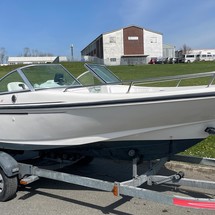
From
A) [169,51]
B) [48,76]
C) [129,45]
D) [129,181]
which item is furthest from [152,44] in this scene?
[129,181]

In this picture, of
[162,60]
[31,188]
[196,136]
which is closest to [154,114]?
[196,136]

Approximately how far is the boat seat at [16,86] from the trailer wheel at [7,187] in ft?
4.14

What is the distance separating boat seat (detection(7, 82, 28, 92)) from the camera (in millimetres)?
5501

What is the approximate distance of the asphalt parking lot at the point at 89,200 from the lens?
15.4 ft

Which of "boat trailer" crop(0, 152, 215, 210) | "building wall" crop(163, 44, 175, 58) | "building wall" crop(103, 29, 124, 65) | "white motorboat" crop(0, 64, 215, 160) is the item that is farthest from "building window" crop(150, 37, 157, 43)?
"boat trailer" crop(0, 152, 215, 210)

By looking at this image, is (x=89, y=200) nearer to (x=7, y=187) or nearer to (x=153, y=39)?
(x=7, y=187)

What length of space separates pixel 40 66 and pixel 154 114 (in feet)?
7.88

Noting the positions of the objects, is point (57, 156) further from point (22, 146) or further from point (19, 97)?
point (19, 97)

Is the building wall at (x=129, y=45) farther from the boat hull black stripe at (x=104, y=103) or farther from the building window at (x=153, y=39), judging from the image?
the boat hull black stripe at (x=104, y=103)

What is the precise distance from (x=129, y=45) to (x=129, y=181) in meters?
80.6

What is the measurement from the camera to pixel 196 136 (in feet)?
14.9

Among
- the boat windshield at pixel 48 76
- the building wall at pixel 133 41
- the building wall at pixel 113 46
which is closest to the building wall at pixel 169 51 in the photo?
the building wall at pixel 133 41

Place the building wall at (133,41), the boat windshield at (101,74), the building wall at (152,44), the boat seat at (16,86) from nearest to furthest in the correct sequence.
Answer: the boat seat at (16,86) < the boat windshield at (101,74) < the building wall at (133,41) < the building wall at (152,44)

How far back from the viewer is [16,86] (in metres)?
5.66
